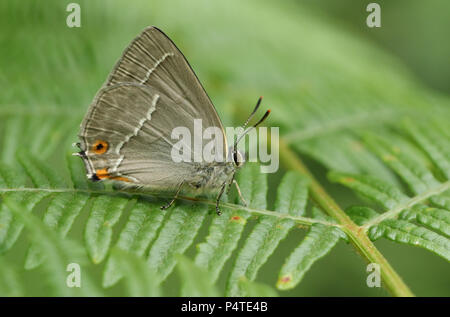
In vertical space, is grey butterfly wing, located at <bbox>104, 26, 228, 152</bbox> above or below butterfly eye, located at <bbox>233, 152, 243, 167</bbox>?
above

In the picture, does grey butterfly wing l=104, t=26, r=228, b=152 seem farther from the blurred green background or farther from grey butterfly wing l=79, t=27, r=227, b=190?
the blurred green background

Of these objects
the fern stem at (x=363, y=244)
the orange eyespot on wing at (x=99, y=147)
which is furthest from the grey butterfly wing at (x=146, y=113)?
the fern stem at (x=363, y=244)

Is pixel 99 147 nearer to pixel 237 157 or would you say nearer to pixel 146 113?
pixel 146 113

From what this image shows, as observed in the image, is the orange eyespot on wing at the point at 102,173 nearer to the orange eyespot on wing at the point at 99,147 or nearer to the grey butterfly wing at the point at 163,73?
the orange eyespot on wing at the point at 99,147

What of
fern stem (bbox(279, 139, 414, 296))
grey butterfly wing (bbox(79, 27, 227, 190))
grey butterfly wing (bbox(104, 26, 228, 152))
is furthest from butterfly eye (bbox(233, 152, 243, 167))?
fern stem (bbox(279, 139, 414, 296))
